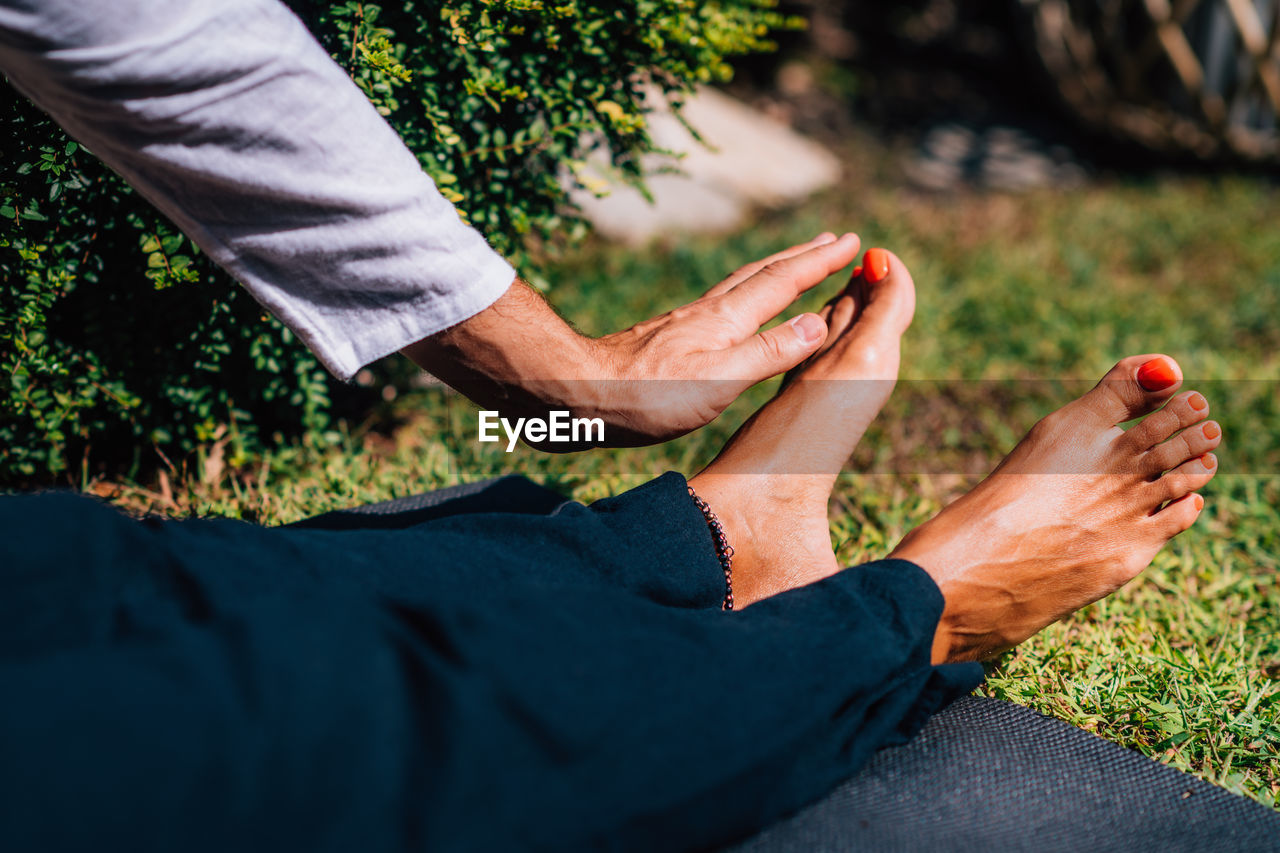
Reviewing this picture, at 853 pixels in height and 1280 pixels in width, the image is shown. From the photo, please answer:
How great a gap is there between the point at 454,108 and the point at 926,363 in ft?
5.10

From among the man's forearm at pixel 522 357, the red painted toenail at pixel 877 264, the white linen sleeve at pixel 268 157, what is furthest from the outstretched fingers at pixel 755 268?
the white linen sleeve at pixel 268 157

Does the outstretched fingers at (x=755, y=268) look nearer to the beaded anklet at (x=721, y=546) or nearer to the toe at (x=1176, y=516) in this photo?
the beaded anklet at (x=721, y=546)

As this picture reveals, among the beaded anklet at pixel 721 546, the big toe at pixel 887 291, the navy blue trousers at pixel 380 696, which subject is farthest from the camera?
the big toe at pixel 887 291

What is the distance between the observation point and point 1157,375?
156 centimetres

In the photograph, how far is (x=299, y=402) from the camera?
1842mm

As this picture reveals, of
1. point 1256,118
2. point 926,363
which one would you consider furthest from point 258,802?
point 1256,118

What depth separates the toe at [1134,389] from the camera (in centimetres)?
156

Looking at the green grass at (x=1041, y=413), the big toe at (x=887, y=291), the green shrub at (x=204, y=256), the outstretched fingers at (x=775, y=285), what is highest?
the green shrub at (x=204, y=256)

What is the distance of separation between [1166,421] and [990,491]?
40cm

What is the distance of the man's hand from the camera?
123cm

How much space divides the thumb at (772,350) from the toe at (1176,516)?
2.30ft

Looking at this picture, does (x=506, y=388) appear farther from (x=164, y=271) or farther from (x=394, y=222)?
(x=164, y=271)

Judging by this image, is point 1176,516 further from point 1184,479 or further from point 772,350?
point 772,350

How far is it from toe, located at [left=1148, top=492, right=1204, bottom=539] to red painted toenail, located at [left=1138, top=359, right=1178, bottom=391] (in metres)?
0.21
